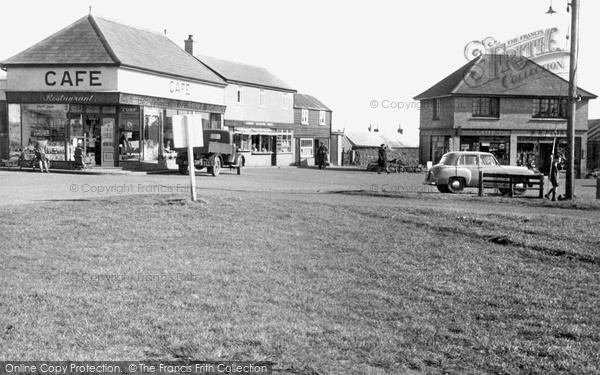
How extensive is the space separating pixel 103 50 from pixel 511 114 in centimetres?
3055

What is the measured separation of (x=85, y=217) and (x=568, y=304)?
890 cm

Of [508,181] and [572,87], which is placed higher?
[572,87]

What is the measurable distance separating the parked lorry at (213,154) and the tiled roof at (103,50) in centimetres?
582

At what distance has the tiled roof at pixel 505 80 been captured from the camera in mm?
47000

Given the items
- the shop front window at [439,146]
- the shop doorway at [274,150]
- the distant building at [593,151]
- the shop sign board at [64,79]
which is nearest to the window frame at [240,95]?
the shop doorway at [274,150]

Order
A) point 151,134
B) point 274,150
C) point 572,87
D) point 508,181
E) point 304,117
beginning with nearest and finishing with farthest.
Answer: point 572,87, point 508,181, point 151,134, point 274,150, point 304,117

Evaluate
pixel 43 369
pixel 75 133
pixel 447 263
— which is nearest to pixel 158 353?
pixel 43 369

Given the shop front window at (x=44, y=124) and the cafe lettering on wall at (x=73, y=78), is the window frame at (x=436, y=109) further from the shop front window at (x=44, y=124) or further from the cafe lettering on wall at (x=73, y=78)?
the shop front window at (x=44, y=124)

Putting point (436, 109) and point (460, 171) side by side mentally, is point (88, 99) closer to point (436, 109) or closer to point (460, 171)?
point (460, 171)

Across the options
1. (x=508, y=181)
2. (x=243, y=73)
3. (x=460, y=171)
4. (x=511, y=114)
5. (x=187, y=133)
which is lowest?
(x=508, y=181)

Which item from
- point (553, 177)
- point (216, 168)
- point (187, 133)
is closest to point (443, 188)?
point (553, 177)

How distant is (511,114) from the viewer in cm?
4697

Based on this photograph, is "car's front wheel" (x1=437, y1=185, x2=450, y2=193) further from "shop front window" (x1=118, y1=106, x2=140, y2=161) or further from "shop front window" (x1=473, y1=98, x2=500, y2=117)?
"shop front window" (x1=473, y1=98, x2=500, y2=117)

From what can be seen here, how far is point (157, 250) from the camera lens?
9648 millimetres
